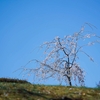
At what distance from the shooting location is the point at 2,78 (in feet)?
99.3

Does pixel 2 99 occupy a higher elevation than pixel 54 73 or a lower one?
lower

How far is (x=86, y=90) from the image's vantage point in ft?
55.9

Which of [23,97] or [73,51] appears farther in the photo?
[73,51]

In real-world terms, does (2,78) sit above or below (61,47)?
below

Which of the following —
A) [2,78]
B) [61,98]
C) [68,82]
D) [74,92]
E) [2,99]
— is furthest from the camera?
[2,78]

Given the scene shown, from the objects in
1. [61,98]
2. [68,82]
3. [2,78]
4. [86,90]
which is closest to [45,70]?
[68,82]

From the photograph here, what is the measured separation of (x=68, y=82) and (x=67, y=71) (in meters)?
1.19

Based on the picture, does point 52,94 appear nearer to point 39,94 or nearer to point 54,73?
point 39,94

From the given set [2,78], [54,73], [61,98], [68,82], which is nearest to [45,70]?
[54,73]

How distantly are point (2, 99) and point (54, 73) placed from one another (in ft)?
46.0

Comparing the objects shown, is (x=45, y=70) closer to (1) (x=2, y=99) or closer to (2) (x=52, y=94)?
(2) (x=52, y=94)

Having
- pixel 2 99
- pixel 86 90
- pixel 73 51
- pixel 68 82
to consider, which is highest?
pixel 73 51

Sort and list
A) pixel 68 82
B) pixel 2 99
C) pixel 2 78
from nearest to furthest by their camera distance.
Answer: pixel 2 99 < pixel 68 82 < pixel 2 78

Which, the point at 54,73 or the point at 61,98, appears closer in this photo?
the point at 61,98
